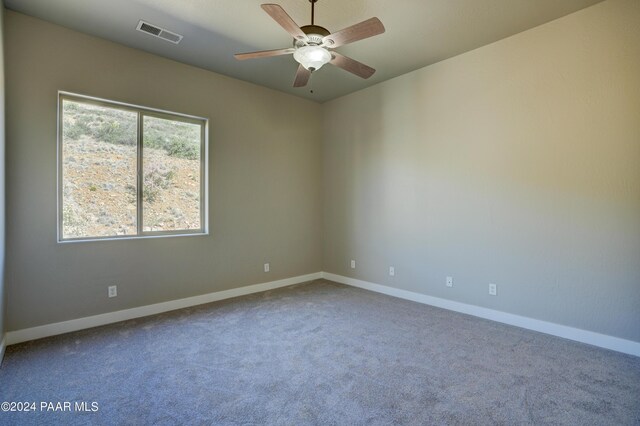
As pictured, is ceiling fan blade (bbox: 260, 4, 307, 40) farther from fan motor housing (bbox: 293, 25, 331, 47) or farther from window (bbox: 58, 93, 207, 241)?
window (bbox: 58, 93, 207, 241)

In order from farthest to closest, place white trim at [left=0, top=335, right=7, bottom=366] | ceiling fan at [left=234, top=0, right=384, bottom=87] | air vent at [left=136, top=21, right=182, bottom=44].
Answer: air vent at [left=136, top=21, right=182, bottom=44] < white trim at [left=0, top=335, right=7, bottom=366] < ceiling fan at [left=234, top=0, right=384, bottom=87]

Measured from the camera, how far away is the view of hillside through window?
3283mm

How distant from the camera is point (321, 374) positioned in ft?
7.82

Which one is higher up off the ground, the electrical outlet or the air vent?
the air vent

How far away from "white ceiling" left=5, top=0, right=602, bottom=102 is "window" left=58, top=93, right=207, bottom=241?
758 mm

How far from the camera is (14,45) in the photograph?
2.89 meters

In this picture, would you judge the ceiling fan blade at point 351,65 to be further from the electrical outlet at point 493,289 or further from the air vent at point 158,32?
the electrical outlet at point 493,289

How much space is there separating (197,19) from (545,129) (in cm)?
359

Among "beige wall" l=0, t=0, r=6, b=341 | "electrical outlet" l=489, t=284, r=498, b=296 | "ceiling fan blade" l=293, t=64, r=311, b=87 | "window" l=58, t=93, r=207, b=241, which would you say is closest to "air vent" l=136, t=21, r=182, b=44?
"window" l=58, t=93, r=207, b=241

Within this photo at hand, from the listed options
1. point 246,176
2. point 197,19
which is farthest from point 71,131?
point 246,176

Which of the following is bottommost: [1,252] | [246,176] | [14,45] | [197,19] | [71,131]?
[1,252]

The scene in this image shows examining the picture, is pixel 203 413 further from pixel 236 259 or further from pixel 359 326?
pixel 236 259

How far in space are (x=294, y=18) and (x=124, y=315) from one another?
359 centimetres

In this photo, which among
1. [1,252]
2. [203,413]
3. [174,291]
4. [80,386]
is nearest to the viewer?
[203,413]
